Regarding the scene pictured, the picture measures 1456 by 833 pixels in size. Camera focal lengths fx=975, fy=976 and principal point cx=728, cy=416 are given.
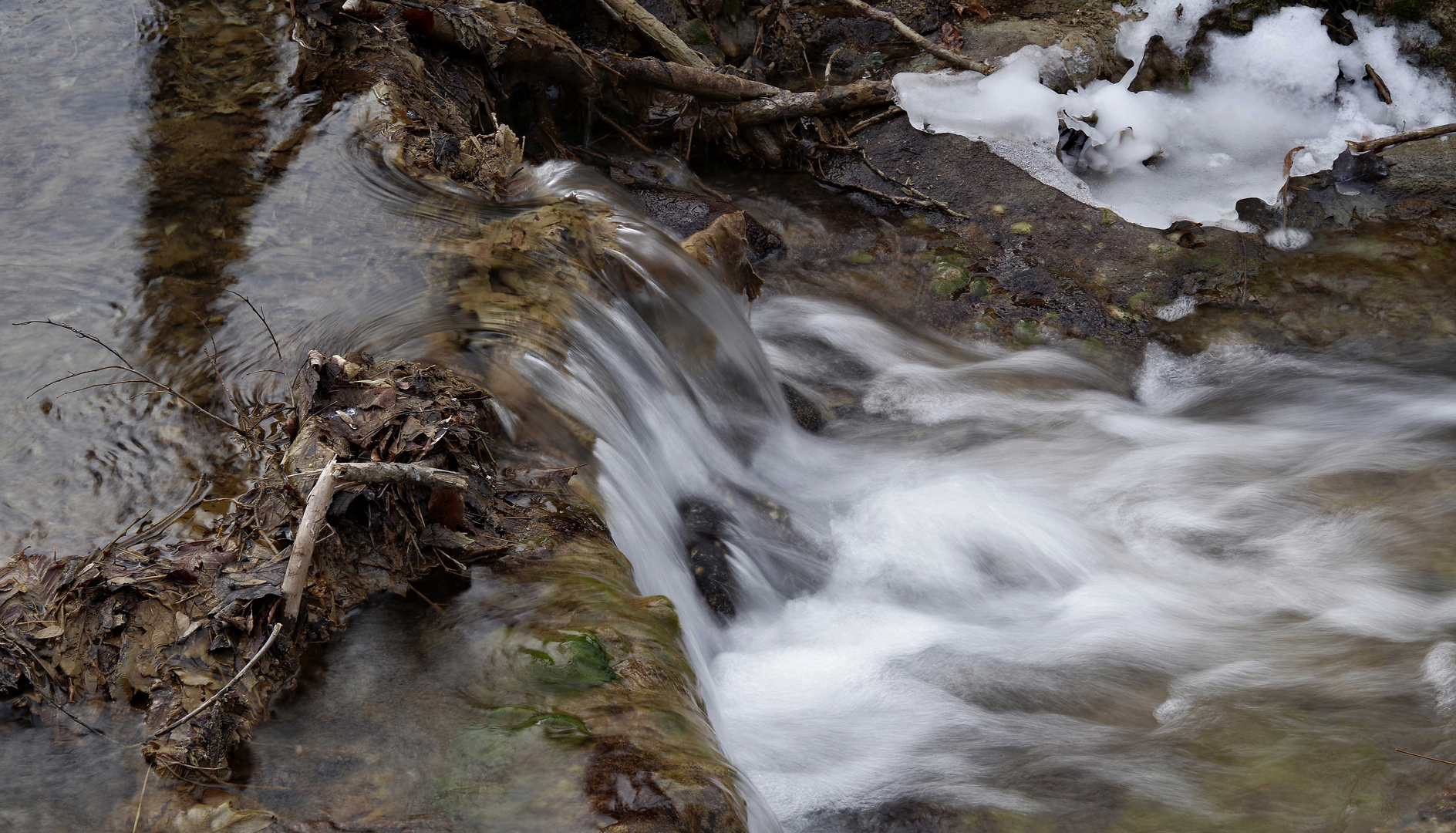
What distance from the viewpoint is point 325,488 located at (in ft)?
8.95

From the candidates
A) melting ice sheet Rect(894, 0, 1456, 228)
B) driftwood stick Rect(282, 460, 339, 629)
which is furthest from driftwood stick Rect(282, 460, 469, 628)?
melting ice sheet Rect(894, 0, 1456, 228)

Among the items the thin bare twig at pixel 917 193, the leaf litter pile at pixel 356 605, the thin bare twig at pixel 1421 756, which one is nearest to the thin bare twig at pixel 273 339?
the leaf litter pile at pixel 356 605

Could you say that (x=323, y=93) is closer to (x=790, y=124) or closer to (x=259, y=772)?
(x=790, y=124)

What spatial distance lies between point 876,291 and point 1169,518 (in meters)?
2.34

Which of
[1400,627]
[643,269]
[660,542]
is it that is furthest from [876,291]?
[1400,627]

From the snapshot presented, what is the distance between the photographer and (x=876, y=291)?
6289mm

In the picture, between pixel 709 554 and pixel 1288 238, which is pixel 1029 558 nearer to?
pixel 709 554

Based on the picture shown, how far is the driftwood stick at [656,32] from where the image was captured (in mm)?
6816

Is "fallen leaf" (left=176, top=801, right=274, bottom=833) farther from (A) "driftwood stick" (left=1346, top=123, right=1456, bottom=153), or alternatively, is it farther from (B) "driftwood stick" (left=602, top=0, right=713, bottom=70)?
(A) "driftwood stick" (left=1346, top=123, right=1456, bottom=153)

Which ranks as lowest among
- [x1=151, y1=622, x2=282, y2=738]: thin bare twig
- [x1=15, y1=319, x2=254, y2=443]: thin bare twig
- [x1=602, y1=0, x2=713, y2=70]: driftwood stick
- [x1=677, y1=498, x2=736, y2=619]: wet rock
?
[x1=677, y1=498, x2=736, y2=619]: wet rock

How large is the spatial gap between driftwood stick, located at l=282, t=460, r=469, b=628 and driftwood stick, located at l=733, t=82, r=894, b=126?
14.7 feet

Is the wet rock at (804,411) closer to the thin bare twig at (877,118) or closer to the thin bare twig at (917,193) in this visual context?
the thin bare twig at (917,193)

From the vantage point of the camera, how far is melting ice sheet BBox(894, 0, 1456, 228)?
6.72 meters

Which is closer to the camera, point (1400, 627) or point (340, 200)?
point (1400, 627)
